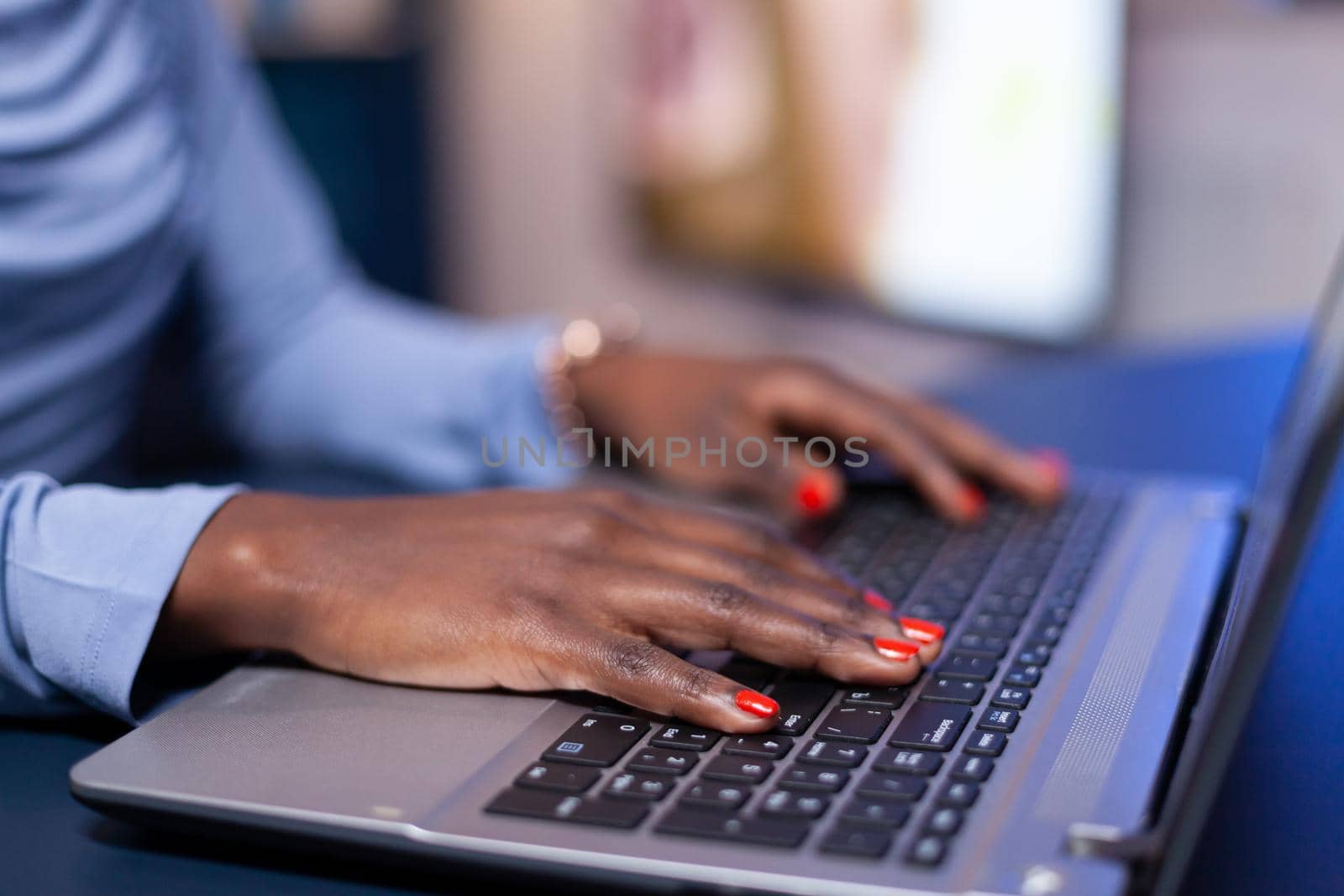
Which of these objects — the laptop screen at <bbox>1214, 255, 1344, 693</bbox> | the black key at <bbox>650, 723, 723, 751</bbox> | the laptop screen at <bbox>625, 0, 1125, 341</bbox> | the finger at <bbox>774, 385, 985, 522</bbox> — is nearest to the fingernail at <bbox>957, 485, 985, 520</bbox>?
the finger at <bbox>774, 385, 985, 522</bbox>

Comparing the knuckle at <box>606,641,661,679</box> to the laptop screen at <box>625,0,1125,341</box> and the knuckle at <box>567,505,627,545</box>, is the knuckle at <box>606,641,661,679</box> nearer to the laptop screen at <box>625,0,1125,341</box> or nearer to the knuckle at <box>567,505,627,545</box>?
the knuckle at <box>567,505,627,545</box>

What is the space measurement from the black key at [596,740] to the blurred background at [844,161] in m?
0.50

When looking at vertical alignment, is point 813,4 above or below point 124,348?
above

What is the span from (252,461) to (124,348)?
0.74 feet

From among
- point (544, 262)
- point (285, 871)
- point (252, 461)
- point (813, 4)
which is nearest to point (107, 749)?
point (285, 871)

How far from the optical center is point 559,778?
15.5 inches

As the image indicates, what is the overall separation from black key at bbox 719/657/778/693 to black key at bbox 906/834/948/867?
5.0 inches

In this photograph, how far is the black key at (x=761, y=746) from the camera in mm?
410

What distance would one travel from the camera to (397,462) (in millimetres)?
945

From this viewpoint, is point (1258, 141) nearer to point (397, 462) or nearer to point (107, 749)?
point (397, 462)

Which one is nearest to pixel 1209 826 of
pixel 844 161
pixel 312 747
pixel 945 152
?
pixel 312 747

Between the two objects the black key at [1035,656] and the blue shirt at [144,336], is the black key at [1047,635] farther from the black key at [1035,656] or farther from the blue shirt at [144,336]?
the blue shirt at [144,336]

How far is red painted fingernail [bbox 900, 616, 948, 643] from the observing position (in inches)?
19.1

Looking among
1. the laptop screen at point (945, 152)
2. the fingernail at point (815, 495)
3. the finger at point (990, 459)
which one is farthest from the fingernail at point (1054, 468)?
the laptop screen at point (945, 152)
